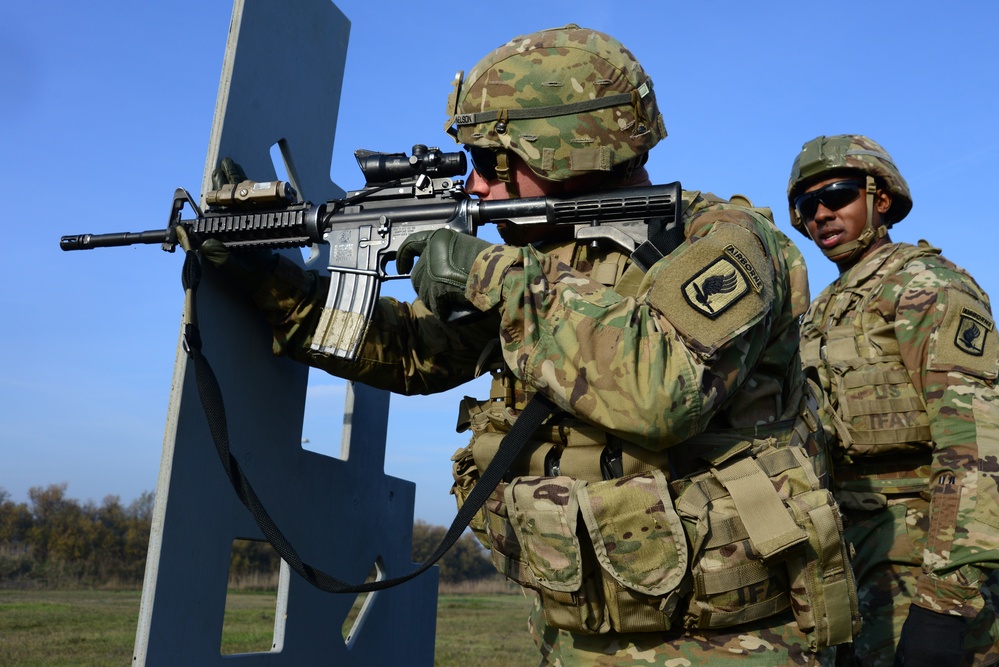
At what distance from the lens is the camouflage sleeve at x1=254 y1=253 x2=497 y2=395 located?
2971mm

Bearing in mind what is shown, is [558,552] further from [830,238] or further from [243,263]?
[830,238]

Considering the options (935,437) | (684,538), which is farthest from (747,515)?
(935,437)

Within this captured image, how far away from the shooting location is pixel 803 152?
3.94 meters

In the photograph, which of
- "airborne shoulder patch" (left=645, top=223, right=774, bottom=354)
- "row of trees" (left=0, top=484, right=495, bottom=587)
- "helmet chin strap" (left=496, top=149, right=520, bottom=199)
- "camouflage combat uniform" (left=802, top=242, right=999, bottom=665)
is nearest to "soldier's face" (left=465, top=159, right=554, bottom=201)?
"helmet chin strap" (left=496, top=149, right=520, bottom=199)

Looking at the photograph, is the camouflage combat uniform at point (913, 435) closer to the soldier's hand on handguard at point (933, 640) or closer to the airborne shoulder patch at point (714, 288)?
the soldier's hand on handguard at point (933, 640)

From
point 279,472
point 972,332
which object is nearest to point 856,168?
point 972,332

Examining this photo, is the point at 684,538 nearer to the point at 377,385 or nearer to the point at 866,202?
the point at 377,385

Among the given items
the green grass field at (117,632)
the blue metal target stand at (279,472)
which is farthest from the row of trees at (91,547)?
the blue metal target stand at (279,472)

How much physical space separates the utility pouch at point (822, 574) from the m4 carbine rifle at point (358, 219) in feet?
3.45

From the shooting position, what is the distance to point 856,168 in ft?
12.3

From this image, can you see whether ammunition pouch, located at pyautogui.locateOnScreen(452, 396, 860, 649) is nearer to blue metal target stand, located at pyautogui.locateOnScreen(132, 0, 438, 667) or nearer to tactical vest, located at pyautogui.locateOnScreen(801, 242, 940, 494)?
blue metal target stand, located at pyautogui.locateOnScreen(132, 0, 438, 667)

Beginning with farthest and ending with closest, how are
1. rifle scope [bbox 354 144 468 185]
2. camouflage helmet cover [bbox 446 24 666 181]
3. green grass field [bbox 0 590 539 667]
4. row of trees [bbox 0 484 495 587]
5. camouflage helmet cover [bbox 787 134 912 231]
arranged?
1. row of trees [bbox 0 484 495 587]
2. green grass field [bbox 0 590 539 667]
3. camouflage helmet cover [bbox 787 134 912 231]
4. rifle scope [bbox 354 144 468 185]
5. camouflage helmet cover [bbox 446 24 666 181]

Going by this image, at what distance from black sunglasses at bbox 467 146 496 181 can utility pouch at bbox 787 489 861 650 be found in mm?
1430

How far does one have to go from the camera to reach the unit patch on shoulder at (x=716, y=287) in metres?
2.07
